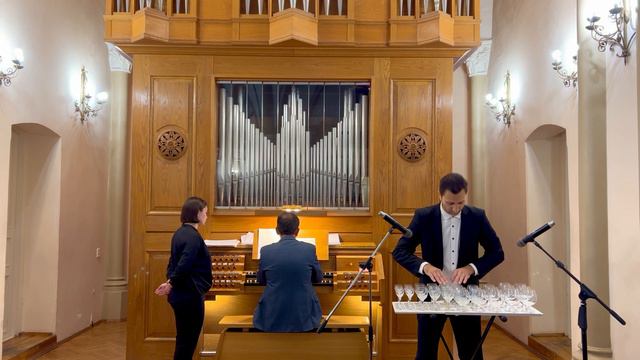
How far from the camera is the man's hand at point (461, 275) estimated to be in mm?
3879

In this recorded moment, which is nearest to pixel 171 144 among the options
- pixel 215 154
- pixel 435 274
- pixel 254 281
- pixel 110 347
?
pixel 215 154

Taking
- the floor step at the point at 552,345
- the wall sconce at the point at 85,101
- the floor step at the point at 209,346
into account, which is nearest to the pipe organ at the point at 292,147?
the floor step at the point at 209,346

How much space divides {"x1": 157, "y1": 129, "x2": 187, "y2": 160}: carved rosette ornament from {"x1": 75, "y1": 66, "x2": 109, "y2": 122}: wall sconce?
233cm

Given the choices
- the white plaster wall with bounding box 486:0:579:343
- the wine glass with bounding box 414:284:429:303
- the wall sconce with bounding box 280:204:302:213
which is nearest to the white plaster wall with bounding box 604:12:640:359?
the white plaster wall with bounding box 486:0:579:343

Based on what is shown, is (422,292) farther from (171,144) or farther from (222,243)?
(171,144)

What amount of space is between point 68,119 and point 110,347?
2928mm

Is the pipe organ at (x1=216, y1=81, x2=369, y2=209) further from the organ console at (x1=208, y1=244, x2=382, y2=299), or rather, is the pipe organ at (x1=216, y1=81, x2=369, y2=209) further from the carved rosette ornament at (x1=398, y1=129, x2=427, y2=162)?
the organ console at (x1=208, y1=244, x2=382, y2=299)

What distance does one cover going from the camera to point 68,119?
7.76m

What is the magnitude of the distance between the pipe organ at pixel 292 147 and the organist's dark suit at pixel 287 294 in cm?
189

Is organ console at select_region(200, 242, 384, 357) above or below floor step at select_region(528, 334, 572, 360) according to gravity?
above

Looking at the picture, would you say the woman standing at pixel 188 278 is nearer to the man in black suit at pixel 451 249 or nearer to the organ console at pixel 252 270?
the organ console at pixel 252 270

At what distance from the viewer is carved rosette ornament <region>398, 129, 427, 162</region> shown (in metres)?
6.34

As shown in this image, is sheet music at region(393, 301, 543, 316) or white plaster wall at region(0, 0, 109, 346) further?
white plaster wall at region(0, 0, 109, 346)

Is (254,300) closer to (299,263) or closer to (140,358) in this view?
(140,358)
